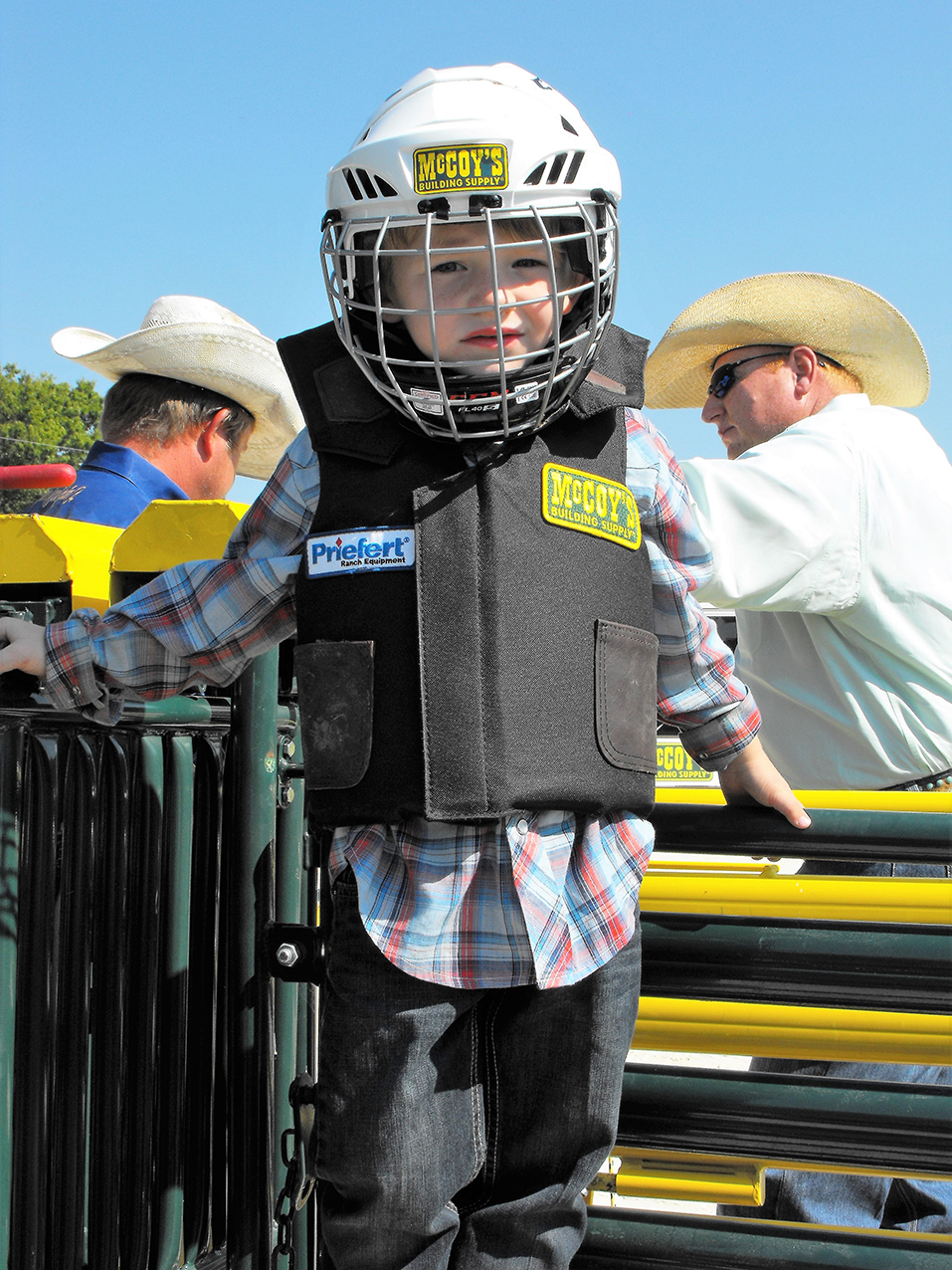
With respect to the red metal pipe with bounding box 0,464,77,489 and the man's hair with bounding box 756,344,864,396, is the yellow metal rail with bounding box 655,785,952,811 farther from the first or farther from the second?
the man's hair with bounding box 756,344,864,396

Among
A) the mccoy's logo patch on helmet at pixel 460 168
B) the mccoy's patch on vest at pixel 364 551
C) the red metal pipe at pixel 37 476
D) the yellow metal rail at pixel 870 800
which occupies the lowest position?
the yellow metal rail at pixel 870 800

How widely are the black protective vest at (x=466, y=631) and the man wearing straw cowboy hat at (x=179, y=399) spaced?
2.00 m

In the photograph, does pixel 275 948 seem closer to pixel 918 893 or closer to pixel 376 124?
pixel 918 893

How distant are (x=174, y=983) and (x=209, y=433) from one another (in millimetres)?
2307

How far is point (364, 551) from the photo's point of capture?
1.58 meters

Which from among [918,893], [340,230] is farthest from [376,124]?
[918,893]

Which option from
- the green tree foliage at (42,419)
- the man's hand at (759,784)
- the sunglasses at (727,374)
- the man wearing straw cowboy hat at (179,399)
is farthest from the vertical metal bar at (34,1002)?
the green tree foliage at (42,419)

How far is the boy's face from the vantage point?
5.12ft

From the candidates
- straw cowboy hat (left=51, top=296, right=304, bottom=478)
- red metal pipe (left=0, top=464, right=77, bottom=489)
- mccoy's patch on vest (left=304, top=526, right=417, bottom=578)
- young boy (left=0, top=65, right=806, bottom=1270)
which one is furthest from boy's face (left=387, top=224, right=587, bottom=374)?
straw cowboy hat (left=51, top=296, right=304, bottom=478)

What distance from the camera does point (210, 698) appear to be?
2.15 metres

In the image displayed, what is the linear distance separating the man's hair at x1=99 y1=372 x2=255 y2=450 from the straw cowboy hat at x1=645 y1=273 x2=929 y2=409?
152cm

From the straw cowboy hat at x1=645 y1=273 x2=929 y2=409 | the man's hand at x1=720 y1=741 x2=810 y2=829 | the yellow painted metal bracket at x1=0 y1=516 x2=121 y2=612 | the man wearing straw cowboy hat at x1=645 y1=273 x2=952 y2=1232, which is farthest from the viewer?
the straw cowboy hat at x1=645 y1=273 x2=929 y2=409

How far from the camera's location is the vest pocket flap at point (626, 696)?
1618mm

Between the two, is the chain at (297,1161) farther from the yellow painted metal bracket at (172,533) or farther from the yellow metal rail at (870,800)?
the yellow painted metal bracket at (172,533)
